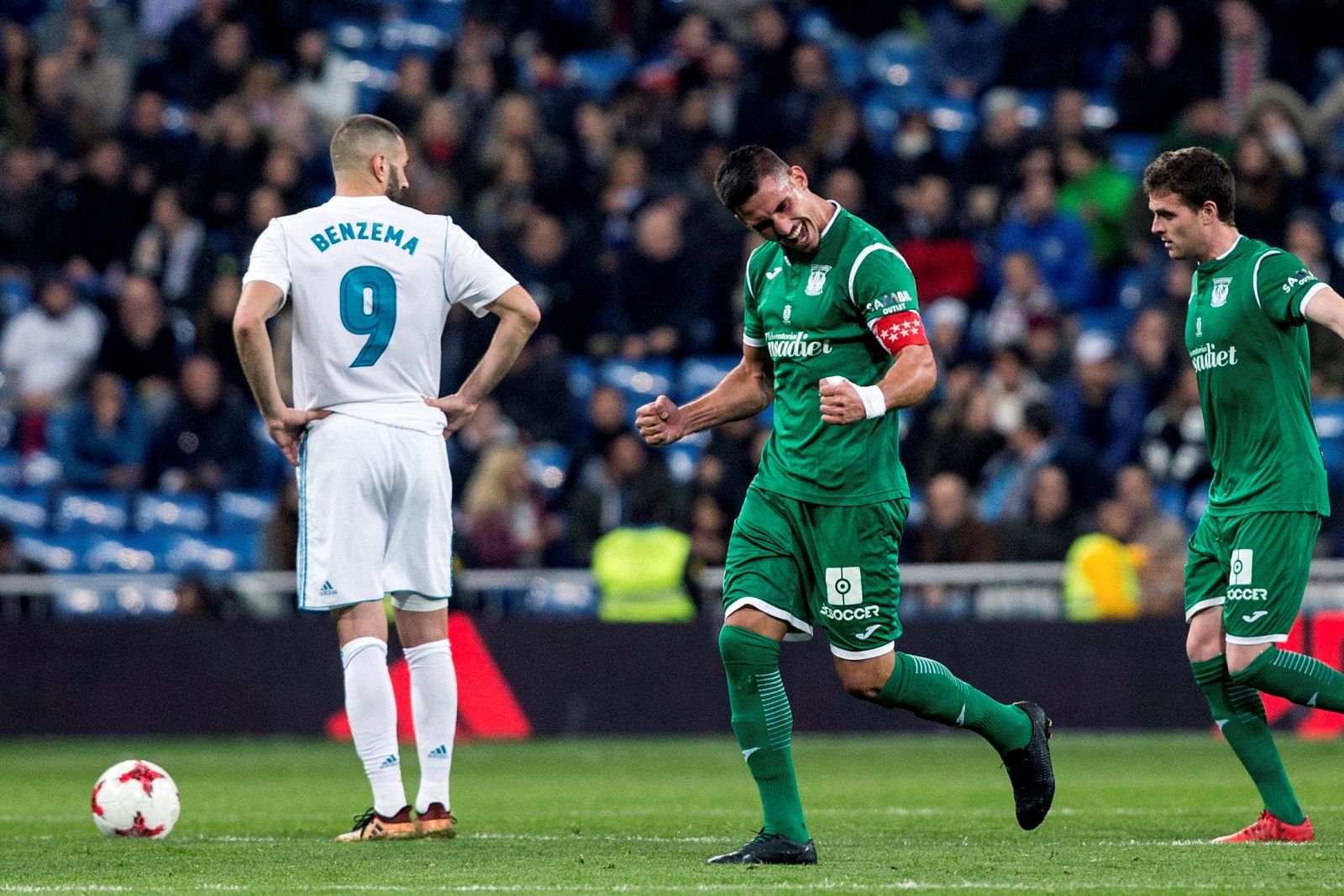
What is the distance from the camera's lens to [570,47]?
21.5 m

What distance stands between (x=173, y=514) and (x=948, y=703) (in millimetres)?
10738

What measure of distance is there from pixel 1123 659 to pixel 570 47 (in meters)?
9.71

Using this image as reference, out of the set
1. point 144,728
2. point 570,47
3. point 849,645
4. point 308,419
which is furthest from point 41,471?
point 849,645

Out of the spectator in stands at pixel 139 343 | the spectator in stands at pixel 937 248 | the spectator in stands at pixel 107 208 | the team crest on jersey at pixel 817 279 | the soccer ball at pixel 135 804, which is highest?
the spectator in stands at pixel 107 208

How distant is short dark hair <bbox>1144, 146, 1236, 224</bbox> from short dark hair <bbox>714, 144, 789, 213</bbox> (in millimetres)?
1428

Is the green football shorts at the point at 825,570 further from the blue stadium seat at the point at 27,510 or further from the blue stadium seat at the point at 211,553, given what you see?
the blue stadium seat at the point at 27,510

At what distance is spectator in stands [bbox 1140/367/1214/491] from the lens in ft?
49.8

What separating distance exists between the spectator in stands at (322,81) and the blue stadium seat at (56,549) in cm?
555

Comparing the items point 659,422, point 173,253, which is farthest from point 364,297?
point 173,253

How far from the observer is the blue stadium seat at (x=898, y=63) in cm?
2073


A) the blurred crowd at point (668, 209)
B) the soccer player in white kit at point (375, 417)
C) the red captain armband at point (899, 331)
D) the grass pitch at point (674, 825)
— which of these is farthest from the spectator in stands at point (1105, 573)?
the red captain armband at point (899, 331)

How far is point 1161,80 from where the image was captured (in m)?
18.8

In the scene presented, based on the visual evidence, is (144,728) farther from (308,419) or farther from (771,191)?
(771,191)

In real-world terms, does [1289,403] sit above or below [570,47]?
below
